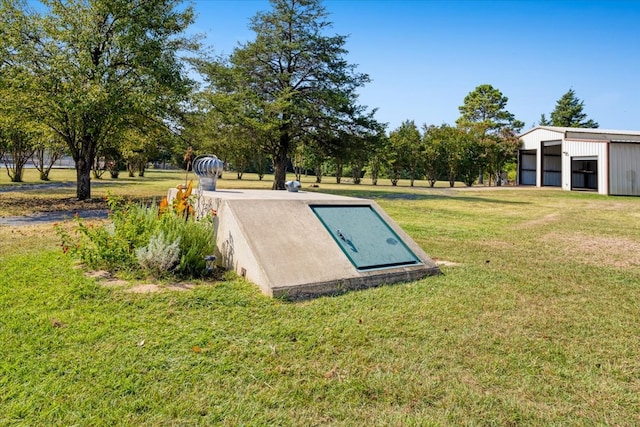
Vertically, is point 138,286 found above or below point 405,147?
below

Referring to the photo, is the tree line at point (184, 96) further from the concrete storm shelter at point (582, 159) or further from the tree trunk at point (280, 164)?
the concrete storm shelter at point (582, 159)

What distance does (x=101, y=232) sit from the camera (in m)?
5.17

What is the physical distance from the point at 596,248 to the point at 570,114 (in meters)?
54.6

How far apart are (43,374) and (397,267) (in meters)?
3.70

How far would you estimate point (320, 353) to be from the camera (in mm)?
3100

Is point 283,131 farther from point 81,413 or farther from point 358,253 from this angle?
point 81,413

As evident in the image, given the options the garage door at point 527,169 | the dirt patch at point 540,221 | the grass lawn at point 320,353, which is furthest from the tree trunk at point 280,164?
the garage door at point 527,169

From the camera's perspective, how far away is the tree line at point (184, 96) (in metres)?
12.4

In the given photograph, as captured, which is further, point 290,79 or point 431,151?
point 431,151

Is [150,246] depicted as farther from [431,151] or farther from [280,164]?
[431,151]

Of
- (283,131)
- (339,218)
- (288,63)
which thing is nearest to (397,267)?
(339,218)

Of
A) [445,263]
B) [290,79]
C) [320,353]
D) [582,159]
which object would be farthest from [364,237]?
[582,159]

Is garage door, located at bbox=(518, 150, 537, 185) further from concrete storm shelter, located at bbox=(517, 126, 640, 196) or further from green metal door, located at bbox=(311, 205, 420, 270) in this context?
green metal door, located at bbox=(311, 205, 420, 270)

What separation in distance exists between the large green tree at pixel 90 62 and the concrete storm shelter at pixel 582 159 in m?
24.3
